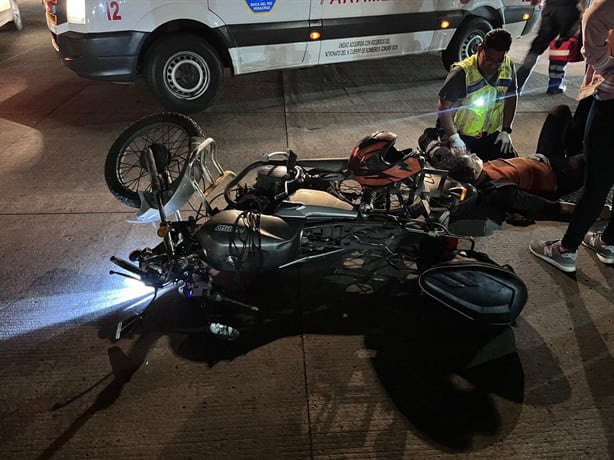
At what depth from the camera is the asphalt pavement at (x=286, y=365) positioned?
82.0 inches

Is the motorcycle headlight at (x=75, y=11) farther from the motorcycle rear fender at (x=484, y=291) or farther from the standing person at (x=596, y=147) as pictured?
the standing person at (x=596, y=147)

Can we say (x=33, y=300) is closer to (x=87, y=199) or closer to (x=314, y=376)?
(x=87, y=199)

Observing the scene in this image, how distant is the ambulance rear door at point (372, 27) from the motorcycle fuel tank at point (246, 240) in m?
3.72

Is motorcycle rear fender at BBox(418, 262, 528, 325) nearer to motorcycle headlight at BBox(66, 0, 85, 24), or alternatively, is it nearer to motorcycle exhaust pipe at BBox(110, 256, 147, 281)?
motorcycle exhaust pipe at BBox(110, 256, 147, 281)

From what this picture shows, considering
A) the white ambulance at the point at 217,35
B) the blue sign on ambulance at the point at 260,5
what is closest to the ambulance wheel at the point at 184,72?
the white ambulance at the point at 217,35

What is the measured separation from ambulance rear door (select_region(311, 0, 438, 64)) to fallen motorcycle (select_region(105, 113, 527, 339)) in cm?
327

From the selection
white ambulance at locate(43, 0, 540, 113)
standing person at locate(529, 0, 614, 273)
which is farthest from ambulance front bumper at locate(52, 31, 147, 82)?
standing person at locate(529, 0, 614, 273)

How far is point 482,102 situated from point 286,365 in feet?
8.50

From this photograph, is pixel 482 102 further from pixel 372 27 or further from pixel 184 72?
pixel 184 72

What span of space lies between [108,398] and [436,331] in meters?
1.74

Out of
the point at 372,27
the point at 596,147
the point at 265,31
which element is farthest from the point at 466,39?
the point at 596,147

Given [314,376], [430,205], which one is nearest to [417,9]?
[430,205]

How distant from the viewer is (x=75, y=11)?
4.77 meters

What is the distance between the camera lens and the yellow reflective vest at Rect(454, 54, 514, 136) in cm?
361
